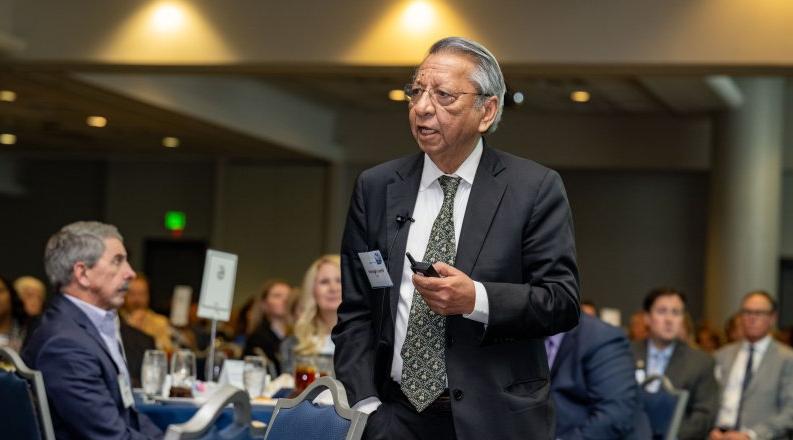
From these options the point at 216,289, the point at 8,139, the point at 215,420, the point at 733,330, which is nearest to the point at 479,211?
the point at 215,420

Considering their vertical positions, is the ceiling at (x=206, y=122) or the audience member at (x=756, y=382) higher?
the ceiling at (x=206, y=122)

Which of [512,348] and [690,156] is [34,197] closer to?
[690,156]

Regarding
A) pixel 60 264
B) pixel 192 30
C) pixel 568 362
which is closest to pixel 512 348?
pixel 60 264

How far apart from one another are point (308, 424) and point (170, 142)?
14.6m

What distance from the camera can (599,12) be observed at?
8148 mm

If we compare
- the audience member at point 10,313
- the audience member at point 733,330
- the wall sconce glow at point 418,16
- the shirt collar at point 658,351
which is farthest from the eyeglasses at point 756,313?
the audience member at point 10,313

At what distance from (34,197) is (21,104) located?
632 centimetres

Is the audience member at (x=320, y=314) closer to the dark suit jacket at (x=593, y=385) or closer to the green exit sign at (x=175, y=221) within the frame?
the dark suit jacket at (x=593, y=385)

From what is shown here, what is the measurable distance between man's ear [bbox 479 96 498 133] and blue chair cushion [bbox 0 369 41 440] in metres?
1.65

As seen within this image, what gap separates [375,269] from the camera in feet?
7.74

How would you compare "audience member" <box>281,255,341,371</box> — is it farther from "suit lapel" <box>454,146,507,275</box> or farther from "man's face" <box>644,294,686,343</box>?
"suit lapel" <box>454,146,507,275</box>

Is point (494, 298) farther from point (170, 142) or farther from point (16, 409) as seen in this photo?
point (170, 142)

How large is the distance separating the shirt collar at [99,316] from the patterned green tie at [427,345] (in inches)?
73.1

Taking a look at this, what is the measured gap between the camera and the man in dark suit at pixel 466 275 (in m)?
2.29
